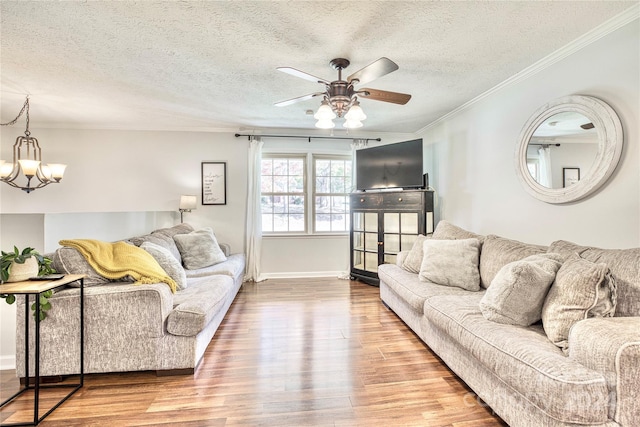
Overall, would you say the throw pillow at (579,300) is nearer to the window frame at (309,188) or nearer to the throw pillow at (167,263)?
the throw pillow at (167,263)

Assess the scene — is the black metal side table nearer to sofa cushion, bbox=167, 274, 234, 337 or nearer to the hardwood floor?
the hardwood floor

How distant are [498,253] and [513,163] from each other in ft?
3.42

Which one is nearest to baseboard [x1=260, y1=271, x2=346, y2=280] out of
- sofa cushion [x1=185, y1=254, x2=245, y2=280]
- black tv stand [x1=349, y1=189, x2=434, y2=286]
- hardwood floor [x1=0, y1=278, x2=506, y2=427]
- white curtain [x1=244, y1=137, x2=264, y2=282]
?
white curtain [x1=244, y1=137, x2=264, y2=282]

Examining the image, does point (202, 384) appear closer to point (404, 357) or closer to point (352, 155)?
point (404, 357)

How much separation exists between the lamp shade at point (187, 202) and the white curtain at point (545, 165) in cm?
417

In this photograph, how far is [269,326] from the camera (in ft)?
9.14

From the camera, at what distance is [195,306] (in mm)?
2029

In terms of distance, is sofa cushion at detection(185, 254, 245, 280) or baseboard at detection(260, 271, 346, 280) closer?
sofa cushion at detection(185, 254, 245, 280)

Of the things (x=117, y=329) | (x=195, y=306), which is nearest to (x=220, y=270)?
(x=195, y=306)

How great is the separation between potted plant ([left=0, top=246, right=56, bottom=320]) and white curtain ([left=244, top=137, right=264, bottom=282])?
2.84 m

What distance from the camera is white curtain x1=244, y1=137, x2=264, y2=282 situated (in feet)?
14.9

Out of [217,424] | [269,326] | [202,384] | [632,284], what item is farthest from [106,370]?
[632,284]

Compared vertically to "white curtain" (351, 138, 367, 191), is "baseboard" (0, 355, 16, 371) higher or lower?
lower

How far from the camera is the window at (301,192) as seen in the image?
4.85 meters
